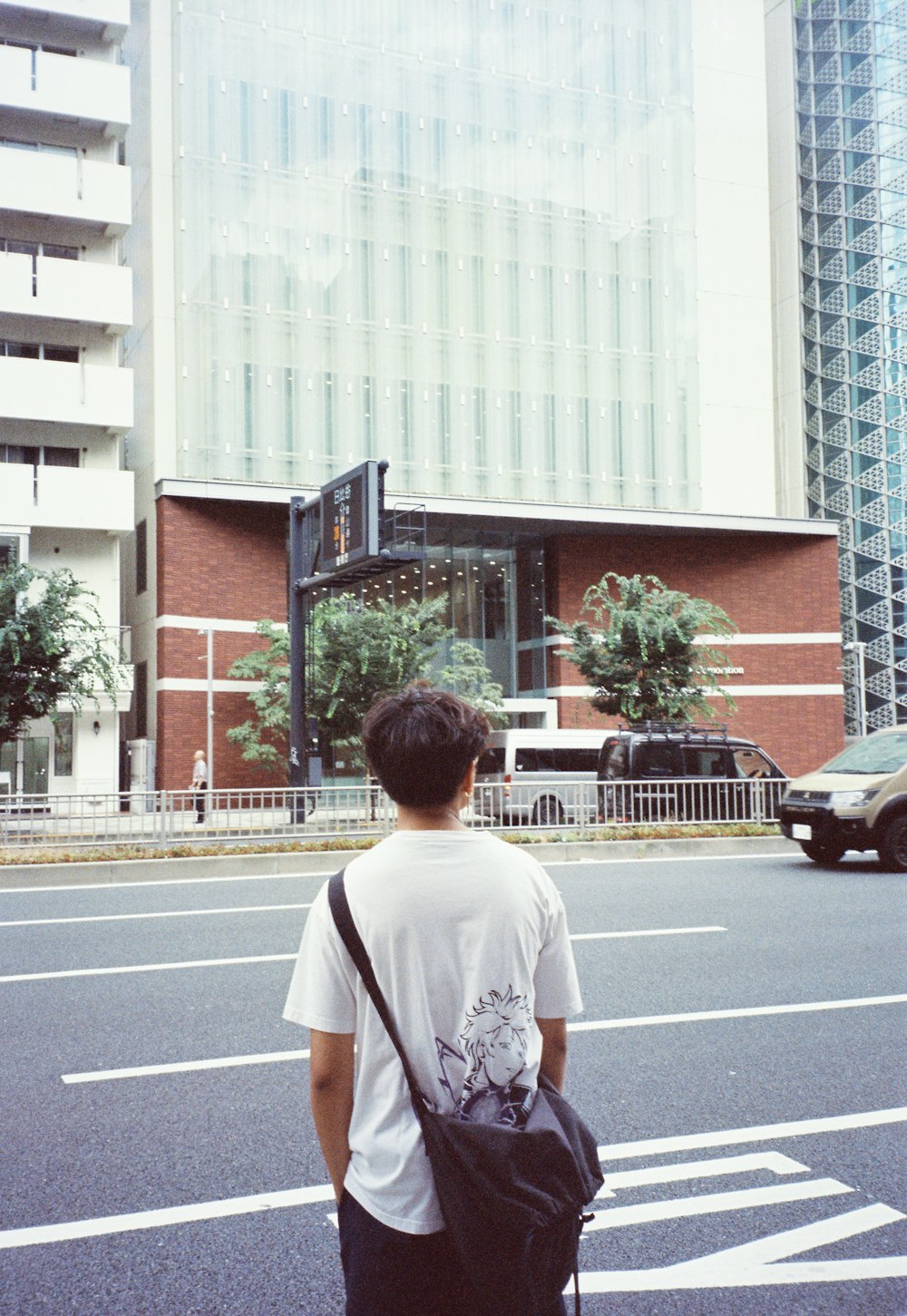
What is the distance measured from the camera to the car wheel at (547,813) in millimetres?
18359

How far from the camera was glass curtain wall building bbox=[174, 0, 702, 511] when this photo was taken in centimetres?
3616

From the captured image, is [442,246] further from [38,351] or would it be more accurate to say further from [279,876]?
[279,876]

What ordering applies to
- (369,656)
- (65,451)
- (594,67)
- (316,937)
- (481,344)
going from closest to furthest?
(316,937), (369,656), (65,451), (481,344), (594,67)

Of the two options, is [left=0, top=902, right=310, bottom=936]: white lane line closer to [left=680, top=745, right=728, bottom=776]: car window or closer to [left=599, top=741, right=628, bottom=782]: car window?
[left=599, top=741, right=628, bottom=782]: car window

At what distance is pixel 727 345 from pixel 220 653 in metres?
21.4

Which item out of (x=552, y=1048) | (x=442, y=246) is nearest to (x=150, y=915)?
(x=552, y=1048)

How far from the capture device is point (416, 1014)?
2.20 m

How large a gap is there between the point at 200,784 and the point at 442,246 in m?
19.9

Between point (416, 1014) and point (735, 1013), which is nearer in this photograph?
point (416, 1014)

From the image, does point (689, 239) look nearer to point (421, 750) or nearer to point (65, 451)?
point (65, 451)

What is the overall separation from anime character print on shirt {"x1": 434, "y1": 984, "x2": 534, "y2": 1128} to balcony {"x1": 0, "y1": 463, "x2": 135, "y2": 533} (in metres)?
31.9

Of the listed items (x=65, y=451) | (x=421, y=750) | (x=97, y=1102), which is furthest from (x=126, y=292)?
(x=421, y=750)

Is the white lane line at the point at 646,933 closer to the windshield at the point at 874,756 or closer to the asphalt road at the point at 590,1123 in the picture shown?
the asphalt road at the point at 590,1123

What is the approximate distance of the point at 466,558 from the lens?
40688 millimetres
